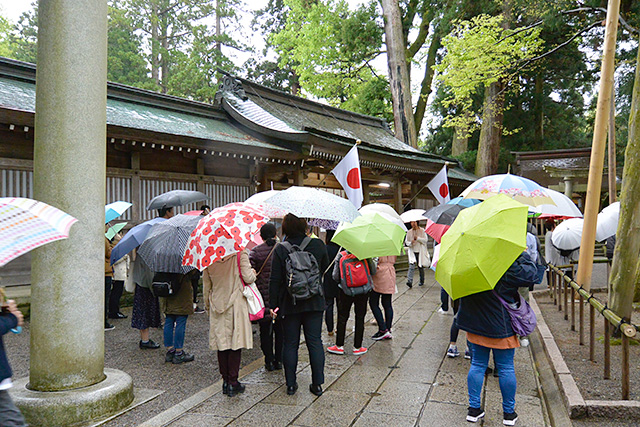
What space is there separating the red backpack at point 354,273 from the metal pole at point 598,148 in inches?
113

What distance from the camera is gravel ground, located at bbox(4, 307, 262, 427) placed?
4.26 m

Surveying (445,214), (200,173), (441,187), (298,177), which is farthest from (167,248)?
(441,187)

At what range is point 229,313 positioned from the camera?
14.3 feet

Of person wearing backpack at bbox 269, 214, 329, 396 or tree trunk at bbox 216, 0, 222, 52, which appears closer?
person wearing backpack at bbox 269, 214, 329, 396

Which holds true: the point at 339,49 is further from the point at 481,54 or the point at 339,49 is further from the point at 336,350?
the point at 336,350

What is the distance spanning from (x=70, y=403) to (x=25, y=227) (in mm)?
2018

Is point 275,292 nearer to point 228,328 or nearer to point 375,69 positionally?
point 228,328

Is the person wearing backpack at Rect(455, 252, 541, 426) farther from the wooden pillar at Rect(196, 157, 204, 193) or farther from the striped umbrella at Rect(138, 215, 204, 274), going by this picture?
the wooden pillar at Rect(196, 157, 204, 193)

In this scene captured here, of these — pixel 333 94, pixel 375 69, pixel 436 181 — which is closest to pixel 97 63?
pixel 436 181

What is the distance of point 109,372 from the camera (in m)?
4.40

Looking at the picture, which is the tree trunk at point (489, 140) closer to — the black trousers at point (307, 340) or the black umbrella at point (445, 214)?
the black umbrella at point (445, 214)

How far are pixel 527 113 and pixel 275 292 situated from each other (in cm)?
2338

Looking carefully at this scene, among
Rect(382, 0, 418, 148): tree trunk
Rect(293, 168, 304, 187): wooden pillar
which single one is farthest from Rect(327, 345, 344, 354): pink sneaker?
Rect(382, 0, 418, 148): tree trunk

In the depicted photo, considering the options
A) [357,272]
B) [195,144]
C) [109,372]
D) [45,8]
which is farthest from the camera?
[195,144]
